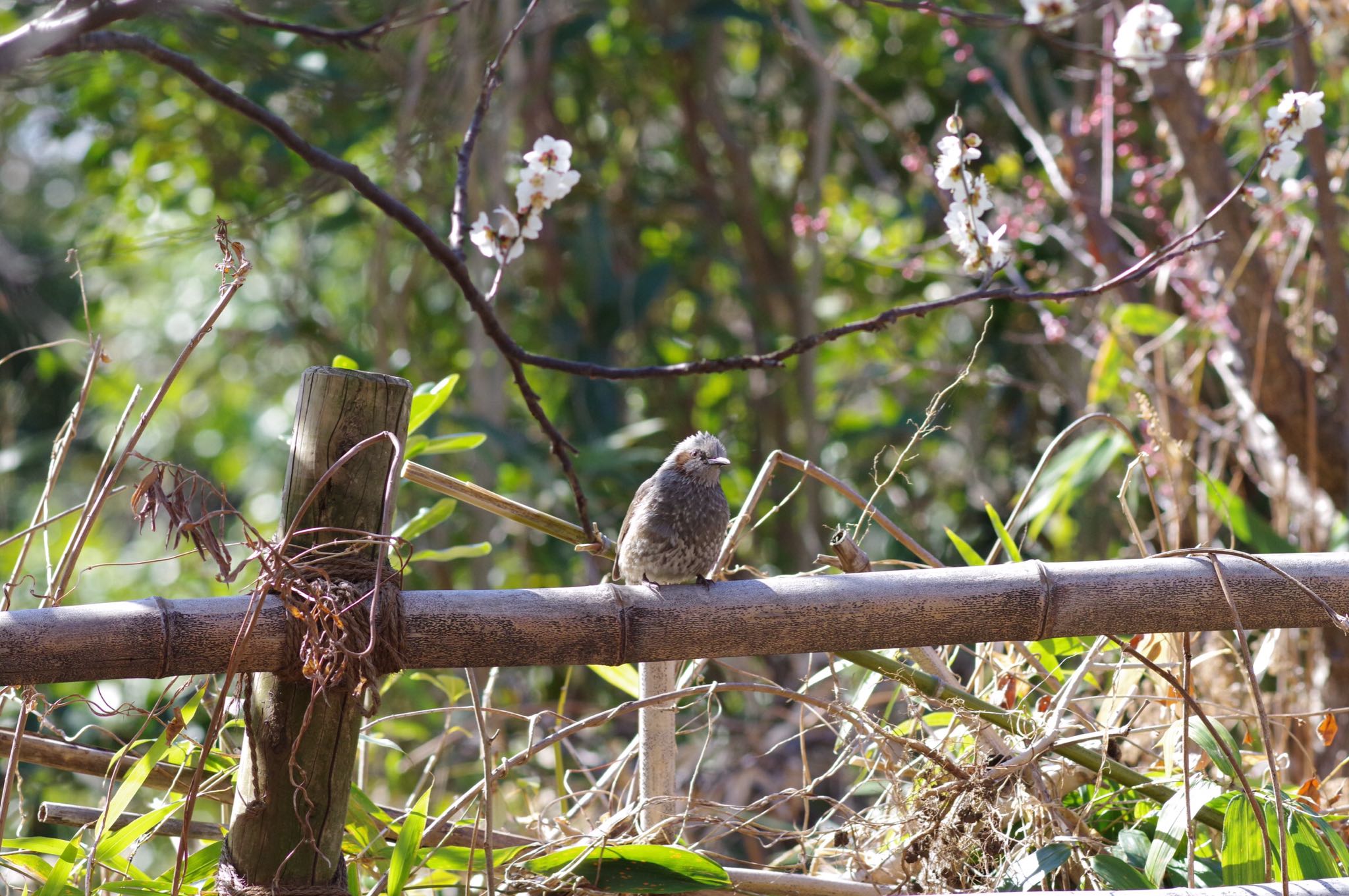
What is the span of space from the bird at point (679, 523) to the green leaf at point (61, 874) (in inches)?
35.7

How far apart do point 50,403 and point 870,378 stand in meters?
4.52

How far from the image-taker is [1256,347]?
3.07m

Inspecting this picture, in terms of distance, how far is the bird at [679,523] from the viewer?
2.08 meters

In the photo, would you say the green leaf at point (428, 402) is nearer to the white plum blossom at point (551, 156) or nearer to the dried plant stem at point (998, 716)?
the white plum blossom at point (551, 156)

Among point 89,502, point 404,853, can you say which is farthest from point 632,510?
point 89,502

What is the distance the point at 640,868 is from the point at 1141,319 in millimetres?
2226

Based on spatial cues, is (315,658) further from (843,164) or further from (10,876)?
(843,164)

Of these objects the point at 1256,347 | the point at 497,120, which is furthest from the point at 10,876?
the point at 497,120

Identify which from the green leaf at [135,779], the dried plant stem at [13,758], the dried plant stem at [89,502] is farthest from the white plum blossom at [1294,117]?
the dried plant stem at [13,758]

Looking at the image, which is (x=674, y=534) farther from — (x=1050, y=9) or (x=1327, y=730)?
(x=1050, y=9)

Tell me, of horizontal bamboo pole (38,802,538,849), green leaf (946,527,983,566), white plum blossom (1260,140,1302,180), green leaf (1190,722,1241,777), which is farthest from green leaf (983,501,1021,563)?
horizontal bamboo pole (38,802,538,849)

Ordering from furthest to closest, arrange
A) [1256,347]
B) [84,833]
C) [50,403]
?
[50,403] → [1256,347] → [84,833]

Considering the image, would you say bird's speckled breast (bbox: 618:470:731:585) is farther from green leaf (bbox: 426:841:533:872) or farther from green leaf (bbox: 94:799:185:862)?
green leaf (bbox: 94:799:185:862)

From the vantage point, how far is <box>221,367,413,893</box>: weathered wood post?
4.66ft
